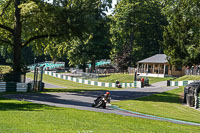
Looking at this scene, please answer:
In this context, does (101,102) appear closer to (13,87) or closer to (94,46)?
(13,87)

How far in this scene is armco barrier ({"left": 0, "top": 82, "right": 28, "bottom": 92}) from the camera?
28.8 meters

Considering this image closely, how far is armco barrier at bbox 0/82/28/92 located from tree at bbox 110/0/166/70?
36081 millimetres

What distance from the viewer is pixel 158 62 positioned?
5925 centimetres

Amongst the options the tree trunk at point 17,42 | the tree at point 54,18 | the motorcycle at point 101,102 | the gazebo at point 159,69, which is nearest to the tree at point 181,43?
the gazebo at point 159,69

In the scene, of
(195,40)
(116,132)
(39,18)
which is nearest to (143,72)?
(195,40)

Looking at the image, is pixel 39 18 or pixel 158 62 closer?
Answer: pixel 39 18

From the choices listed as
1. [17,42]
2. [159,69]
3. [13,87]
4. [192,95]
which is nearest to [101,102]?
[192,95]

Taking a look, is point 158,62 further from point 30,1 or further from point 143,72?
point 30,1

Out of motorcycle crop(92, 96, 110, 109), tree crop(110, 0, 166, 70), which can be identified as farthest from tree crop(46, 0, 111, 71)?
motorcycle crop(92, 96, 110, 109)

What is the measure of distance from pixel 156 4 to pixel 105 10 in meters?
→ 16.9

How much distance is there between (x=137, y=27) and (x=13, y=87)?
160ft

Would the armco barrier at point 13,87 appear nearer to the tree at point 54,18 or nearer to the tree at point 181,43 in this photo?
the tree at point 54,18

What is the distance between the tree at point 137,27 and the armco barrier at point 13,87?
36.1m

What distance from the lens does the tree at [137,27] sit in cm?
6994
